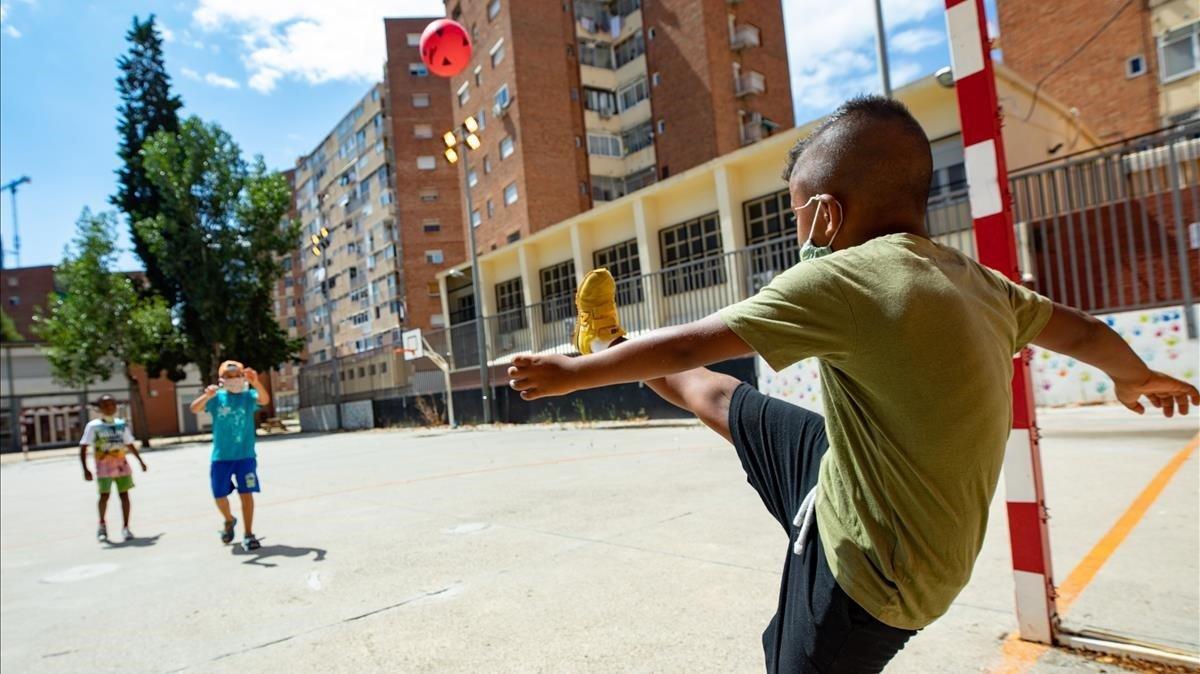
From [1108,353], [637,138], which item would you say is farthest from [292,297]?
[1108,353]

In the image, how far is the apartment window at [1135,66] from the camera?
23.1 meters

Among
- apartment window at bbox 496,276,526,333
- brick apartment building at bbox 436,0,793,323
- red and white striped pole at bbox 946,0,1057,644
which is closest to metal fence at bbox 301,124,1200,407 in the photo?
red and white striped pole at bbox 946,0,1057,644

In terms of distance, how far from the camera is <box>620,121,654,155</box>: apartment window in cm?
4050

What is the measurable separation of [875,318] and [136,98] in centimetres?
4851

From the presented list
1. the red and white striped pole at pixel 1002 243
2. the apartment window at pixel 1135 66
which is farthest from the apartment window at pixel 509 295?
the red and white striped pole at pixel 1002 243

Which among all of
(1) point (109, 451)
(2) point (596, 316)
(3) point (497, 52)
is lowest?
(1) point (109, 451)

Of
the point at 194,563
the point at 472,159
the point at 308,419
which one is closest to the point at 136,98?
the point at 472,159

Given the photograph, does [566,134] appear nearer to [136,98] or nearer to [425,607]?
[136,98]

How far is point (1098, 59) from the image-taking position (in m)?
23.6

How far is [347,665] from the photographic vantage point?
310 centimetres

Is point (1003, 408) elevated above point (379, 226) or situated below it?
below

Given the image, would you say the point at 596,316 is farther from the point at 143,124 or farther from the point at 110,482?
the point at 143,124

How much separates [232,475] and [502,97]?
37.4 metres

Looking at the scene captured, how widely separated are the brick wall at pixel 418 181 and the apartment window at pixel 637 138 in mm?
19692
